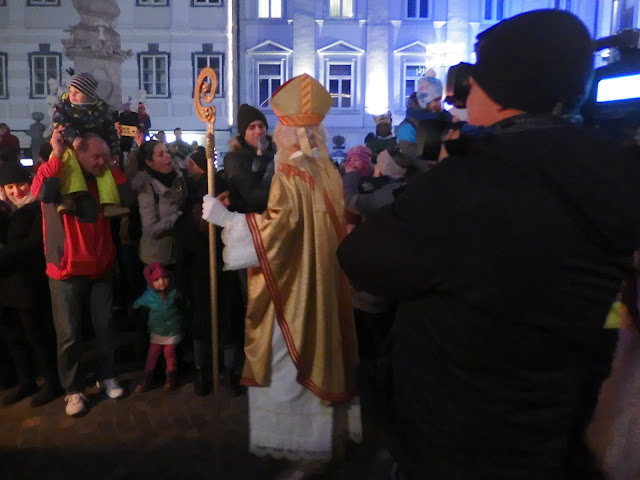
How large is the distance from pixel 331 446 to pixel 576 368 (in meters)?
2.23

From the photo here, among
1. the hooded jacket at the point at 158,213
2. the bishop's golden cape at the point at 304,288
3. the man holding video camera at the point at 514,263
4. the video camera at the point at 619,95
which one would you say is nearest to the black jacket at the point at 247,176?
the hooded jacket at the point at 158,213

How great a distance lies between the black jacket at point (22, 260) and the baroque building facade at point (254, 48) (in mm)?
20922

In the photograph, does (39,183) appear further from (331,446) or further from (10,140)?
(10,140)

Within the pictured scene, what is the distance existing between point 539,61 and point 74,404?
150 inches

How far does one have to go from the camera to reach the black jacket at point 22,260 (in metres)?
4.16

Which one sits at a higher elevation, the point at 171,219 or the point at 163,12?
the point at 163,12

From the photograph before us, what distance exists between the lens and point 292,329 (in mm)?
3184

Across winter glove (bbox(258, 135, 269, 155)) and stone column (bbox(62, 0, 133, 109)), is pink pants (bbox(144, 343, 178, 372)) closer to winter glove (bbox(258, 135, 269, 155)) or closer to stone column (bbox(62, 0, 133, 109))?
winter glove (bbox(258, 135, 269, 155))

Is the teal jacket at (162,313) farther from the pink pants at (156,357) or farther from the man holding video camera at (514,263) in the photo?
the man holding video camera at (514,263)

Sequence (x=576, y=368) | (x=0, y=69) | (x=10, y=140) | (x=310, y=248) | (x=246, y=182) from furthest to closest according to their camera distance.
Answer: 1. (x=0, y=69)
2. (x=10, y=140)
3. (x=246, y=182)
4. (x=310, y=248)
5. (x=576, y=368)

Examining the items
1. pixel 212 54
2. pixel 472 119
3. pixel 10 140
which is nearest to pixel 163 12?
pixel 212 54

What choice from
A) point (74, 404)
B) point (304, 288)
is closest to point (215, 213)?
point (304, 288)

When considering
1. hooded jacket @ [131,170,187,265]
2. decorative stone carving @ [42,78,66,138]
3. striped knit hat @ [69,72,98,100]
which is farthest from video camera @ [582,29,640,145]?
decorative stone carving @ [42,78,66,138]

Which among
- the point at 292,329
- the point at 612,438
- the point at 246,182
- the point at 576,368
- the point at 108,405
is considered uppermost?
the point at 246,182
